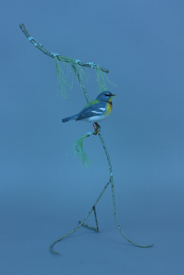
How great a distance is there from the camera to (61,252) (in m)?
2.15

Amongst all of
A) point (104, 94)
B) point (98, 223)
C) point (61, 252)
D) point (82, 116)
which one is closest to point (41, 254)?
point (61, 252)

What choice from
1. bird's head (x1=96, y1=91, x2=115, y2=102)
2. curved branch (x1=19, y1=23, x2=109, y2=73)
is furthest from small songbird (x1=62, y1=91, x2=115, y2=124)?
curved branch (x1=19, y1=23, x2=109, y2=73)

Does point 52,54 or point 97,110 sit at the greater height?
point 52,54

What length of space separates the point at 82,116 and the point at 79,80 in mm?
271

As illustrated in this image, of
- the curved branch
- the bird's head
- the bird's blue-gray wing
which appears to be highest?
the curved branch

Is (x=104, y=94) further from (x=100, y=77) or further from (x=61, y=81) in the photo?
(x=61, y=81)

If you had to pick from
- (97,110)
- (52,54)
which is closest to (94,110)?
(97,110)

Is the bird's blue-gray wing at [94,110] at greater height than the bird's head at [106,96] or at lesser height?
lesser

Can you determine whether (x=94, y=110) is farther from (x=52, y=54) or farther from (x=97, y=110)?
(x=52, y=54)

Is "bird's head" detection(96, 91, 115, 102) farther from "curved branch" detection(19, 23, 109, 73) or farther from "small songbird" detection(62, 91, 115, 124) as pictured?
"curved branch" detection(19, 23, 109, 73)

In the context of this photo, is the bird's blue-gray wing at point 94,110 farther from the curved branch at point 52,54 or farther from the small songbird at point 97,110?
the curved branch at point 52,54

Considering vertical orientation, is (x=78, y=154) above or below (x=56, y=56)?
below

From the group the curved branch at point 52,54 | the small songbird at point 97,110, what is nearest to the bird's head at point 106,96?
the small songbird at point 97,110

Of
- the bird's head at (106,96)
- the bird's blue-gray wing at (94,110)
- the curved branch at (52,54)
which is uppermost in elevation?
the curved branch at (52,54)
